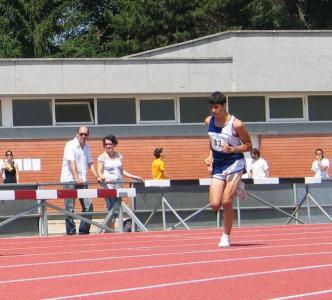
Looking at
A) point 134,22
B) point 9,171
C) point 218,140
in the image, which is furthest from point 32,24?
point 218,140

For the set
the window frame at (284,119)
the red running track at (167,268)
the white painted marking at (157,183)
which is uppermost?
the window frame at (284,119)

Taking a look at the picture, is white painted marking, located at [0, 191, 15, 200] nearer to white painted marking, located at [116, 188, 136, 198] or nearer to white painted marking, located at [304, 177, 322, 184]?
white painted marking, located at [116, 188, 136, 198]

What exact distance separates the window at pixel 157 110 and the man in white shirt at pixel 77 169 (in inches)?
359

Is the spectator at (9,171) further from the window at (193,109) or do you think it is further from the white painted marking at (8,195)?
the white painted marking at (8,195)

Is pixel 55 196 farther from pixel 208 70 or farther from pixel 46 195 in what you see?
pixel 208 70

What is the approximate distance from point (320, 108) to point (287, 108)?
96 cm

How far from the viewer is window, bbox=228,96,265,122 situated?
93.6 feet

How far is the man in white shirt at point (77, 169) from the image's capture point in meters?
18.3

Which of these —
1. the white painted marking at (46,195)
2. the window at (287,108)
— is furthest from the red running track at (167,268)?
the window at (287,108)

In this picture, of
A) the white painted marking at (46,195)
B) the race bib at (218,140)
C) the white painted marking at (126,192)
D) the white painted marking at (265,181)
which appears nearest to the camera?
the race bib at (218,140)

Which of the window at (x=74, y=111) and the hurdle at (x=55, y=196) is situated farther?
the window at (x=74, y=111)

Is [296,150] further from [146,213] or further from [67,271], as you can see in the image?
[67,271]

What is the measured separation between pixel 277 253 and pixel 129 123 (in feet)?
50.7

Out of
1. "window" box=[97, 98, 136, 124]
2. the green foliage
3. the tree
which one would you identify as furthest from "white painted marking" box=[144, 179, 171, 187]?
the tree
